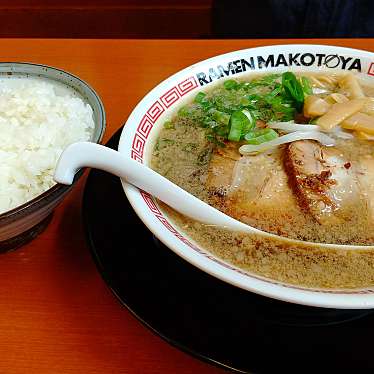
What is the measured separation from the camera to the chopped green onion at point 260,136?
3.10ft

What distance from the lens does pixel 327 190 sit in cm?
84

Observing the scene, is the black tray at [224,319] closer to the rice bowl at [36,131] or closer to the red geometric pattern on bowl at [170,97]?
the rice bowl at [36,131]

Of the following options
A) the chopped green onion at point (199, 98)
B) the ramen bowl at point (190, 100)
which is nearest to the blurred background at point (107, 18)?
the ramen bowl at point (190, 100)

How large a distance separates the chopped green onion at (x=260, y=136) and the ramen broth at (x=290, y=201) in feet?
0.07

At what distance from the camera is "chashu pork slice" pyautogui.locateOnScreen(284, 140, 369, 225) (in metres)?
0.84

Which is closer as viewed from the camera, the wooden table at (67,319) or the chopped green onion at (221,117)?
the wooden table at (67,319)

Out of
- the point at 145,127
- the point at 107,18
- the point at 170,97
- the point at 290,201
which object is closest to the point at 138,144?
the point at 145,127

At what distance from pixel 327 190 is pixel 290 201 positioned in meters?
0.07

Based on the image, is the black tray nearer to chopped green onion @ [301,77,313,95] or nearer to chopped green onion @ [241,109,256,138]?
chopped green onion @ [241,109,256,138]

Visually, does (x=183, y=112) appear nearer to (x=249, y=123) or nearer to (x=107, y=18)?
(x=249, y=123)

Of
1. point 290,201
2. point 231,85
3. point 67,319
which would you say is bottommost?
point 67,319

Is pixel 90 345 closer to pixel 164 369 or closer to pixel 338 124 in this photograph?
pixel 164 369

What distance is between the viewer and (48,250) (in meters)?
0.96

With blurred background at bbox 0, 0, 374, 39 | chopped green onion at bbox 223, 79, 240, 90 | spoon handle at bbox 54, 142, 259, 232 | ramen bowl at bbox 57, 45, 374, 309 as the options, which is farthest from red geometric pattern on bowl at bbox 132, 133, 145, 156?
blurred background at bbox 0, 0, 374, 39
